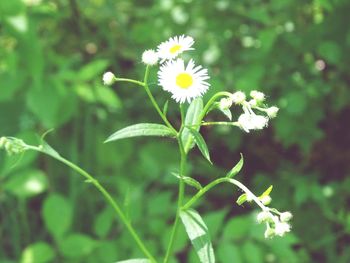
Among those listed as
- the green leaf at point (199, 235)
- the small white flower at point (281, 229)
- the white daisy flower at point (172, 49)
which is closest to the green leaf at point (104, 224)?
the green leaf at point (199, 235)

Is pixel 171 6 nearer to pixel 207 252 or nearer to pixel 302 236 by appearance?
pixel 302 236

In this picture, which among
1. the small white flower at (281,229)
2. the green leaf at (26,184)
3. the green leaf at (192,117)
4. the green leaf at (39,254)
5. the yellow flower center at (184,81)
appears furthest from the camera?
the green leaf at (26,184)

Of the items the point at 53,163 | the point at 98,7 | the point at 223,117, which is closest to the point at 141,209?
the point at 53,163

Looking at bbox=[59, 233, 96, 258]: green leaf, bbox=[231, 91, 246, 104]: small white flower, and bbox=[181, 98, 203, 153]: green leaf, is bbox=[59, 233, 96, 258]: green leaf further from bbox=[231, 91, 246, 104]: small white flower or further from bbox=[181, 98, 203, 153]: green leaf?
bbox=[231, 91, 246, 104]: small white flower

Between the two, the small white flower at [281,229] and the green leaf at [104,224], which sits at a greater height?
the green leaf at [104,224]

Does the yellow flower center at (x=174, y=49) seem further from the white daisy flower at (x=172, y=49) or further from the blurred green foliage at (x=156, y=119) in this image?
the blurred green foliage at (x=156, y=119)

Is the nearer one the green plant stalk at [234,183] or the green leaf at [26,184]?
the green plant stalk at [234,183]
